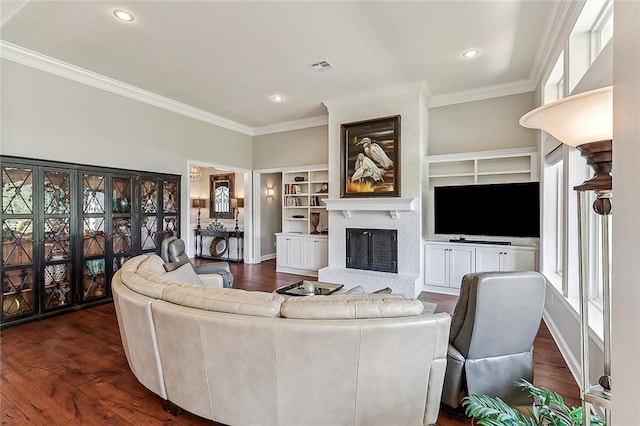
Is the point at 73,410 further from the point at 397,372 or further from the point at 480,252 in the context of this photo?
the point at 480,252

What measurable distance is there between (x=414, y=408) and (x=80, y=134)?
504cm

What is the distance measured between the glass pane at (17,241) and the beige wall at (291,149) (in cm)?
434

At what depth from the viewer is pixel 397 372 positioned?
159cm

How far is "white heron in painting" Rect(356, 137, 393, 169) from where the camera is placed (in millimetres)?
5082

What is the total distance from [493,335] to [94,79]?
5.52 metres

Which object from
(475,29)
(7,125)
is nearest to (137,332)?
(7,125)

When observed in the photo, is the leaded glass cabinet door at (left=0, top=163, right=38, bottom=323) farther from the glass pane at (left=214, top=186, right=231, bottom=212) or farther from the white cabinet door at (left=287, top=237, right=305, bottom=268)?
the glass pane at (left=214, top=186, right=231, bottom=212)

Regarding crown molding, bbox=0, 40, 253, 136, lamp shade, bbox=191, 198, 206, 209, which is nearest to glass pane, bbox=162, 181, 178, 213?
crown molding, bbox=0, 40, 253, 136

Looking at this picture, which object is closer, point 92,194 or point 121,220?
point 92,194

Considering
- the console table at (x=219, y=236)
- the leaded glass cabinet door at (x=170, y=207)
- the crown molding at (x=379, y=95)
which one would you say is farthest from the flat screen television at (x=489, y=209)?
the console table at (x=219, y=236)

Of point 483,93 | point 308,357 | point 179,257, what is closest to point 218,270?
point 179,257

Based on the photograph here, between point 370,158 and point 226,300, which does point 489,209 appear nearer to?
point 370,158

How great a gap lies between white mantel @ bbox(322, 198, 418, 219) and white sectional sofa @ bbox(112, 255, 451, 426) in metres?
3.30

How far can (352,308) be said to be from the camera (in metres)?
1.62
